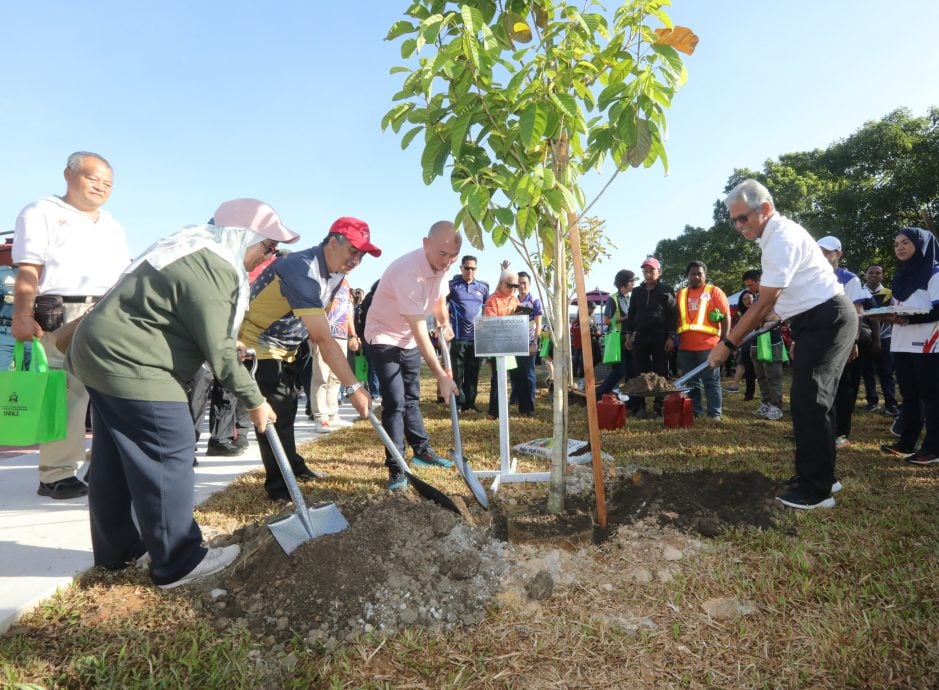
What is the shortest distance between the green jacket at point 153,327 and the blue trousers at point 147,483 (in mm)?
96

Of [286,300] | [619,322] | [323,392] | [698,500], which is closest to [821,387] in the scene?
[698,500]

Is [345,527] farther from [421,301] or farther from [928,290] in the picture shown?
[928,290]

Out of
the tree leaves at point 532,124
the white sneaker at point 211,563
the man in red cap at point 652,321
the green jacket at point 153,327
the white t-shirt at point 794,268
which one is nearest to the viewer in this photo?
the green jacket at point 153,327

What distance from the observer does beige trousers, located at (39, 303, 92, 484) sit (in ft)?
11.3

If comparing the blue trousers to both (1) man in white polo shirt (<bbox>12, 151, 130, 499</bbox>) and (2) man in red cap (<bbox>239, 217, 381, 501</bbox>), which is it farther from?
(1) man in white polo shirt (<bbox>12, 151, 130, 499</bbox>)

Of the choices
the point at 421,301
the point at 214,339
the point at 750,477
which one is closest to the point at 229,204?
the point at 214,339

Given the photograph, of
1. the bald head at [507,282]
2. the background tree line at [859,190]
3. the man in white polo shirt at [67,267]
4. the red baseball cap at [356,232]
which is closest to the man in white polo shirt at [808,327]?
the red baseball cap at [356,232]

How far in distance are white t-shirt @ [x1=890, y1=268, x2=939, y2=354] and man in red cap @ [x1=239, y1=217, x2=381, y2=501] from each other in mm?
4322

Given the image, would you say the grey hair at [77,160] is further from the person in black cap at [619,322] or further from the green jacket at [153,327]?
the person in black cap at [619,322]

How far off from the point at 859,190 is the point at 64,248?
27194 millimetres

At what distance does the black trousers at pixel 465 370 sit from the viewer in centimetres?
738

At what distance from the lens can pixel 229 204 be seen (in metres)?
2.57

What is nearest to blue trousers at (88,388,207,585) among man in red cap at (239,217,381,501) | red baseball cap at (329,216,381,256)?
man in red cap at (239,217,381,501)

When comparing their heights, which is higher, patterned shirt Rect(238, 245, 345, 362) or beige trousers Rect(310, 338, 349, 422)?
patterned shirt Rect(238, 245, 345, 362)
